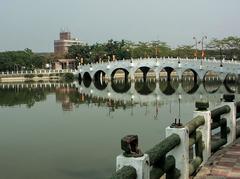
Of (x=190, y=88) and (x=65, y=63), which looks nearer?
(x=190, y=88)

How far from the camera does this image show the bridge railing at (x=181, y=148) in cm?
343

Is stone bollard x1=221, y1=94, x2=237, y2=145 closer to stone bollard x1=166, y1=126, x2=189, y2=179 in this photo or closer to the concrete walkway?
the concrete walkway

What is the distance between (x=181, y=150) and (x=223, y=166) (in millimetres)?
1010

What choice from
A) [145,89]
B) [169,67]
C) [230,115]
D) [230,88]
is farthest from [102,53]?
[230,115]

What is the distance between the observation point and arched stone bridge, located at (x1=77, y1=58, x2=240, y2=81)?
40.3 meters

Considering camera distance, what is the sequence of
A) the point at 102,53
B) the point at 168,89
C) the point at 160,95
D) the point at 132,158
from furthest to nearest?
the point at 102,53 → the point at 168,89 → the point at 160,95 → the point at 132,158

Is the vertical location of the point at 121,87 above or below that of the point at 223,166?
below

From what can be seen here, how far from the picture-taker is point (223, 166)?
543cm

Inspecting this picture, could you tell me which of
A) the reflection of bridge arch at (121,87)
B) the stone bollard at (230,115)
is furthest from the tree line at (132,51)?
the stone bollard at (230,115)

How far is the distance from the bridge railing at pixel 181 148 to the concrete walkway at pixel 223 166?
103 millimetres

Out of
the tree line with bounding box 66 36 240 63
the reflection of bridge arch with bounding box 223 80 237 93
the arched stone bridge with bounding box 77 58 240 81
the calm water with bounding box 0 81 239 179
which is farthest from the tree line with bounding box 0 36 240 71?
the calm water with bounding box 0 81 239 179

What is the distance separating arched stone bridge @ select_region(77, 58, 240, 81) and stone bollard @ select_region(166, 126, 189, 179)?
35249 mm

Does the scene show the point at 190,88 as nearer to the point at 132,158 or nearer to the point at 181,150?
the point at 181,150

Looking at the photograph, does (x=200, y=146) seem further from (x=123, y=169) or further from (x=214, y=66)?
(x=214, y=66)
